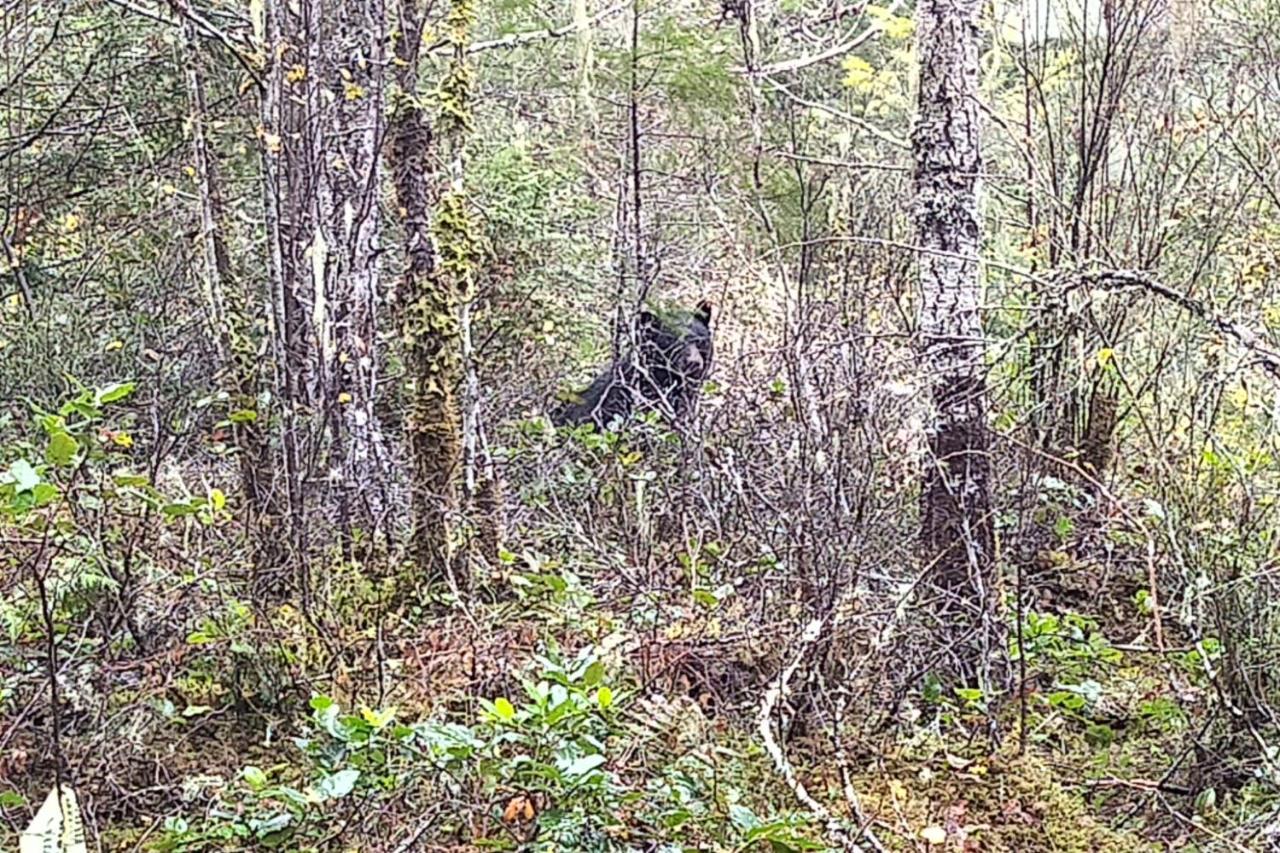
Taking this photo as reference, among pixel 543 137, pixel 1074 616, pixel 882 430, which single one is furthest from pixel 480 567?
pixel 543 137

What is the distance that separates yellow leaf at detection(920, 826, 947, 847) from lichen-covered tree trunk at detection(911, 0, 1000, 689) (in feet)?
3.68

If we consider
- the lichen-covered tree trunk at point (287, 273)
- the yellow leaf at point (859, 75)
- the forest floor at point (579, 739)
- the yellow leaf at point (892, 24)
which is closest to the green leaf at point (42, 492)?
the forest floor at point (579, 739)

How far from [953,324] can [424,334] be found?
2222mm

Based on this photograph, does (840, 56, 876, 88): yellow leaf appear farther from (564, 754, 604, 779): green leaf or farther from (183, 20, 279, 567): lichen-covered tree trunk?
(564, 754, 604, 779): green leaf

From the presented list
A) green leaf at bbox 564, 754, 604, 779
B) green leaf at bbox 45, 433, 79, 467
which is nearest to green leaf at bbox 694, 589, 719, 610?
green leaf at bbox 564, 754, 604, 779

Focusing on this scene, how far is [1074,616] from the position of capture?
197 inches

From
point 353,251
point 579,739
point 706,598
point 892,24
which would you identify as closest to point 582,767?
point 579,739

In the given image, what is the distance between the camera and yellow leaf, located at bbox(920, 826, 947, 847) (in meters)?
2.97

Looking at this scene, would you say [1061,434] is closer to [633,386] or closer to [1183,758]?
[633,386]

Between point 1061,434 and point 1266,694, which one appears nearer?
point 1266,694

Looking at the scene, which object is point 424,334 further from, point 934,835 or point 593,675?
point 934,835

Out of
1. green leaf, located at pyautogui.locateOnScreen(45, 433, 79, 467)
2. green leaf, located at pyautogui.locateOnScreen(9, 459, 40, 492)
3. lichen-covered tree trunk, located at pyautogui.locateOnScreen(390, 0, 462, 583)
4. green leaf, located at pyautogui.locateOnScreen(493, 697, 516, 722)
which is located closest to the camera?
green leaf, located at pyautogui.locateOnScreen(9, 459, 40, 492)

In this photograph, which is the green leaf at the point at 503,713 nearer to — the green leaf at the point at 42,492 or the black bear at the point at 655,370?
the green leaf at the point at 42,492

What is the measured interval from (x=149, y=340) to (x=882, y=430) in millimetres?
4296
